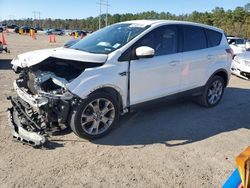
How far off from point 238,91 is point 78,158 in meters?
5.95

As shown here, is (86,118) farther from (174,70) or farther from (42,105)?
(174,70)

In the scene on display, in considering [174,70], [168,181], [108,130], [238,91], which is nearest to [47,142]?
[108,130]

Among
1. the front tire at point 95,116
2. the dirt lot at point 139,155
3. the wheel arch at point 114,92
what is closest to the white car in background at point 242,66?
the dirt lot at point 139,155

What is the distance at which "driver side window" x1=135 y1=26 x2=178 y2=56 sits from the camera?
462 cm

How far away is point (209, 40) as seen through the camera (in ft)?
19.3

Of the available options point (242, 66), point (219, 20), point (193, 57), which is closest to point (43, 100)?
point (193, 57)

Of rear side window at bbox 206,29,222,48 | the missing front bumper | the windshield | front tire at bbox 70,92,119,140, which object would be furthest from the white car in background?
the missing front bumper

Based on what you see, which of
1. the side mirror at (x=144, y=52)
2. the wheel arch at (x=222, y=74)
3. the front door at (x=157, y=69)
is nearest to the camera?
the side mirror at (x=144, y=52)

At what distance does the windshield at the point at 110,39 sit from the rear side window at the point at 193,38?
1001mm

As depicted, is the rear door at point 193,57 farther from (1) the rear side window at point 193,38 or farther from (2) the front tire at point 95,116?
(2) the front tire at point 95,116

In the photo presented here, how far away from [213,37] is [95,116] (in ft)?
11.3

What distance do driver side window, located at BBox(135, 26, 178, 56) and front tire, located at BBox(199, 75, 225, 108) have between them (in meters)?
1.47

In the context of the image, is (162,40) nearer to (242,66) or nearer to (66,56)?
(66,56)

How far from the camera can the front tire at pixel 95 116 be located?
393 centimetres
